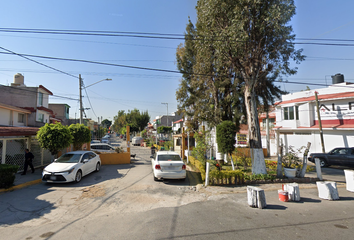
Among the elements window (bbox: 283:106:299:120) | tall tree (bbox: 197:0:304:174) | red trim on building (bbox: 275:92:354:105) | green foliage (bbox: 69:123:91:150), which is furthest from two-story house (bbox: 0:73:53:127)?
red trim on building (bbox: 275:92:354:105)

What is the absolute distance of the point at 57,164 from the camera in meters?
9.62

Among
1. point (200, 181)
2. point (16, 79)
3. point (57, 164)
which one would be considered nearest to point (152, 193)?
point (200, 181)

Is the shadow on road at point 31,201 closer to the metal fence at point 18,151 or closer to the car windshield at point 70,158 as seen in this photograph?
the car windshield at point 70,158

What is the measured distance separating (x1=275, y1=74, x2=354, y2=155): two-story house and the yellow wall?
17.8m

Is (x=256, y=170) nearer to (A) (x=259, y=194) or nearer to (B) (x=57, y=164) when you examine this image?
(A) (x=259, y=194)

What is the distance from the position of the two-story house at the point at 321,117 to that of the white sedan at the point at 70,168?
20592mm

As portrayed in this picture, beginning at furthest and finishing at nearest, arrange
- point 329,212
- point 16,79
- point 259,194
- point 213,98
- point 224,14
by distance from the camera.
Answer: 1. point 16,79
2. point 213,98
3. point 224,14
4. point 259,194
5. point 329,212

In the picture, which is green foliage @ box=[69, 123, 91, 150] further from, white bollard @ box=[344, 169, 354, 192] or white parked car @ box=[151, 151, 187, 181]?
white bollard @ box=[344, 169, 354, 192]

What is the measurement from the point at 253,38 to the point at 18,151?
15.4 meters

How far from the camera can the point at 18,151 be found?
1216 cm

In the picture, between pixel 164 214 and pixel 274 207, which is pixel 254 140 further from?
pixel 164 214

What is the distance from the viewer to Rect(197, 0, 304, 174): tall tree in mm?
9922

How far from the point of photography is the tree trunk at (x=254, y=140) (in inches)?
386

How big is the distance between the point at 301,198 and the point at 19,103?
25.2 metres
